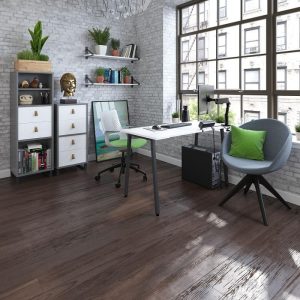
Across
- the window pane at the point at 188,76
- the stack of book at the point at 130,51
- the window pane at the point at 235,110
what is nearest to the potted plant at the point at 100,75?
the stack of book at the point at 130,51

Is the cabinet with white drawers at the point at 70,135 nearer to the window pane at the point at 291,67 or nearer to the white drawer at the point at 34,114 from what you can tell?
the white drawer at the point at 34,114

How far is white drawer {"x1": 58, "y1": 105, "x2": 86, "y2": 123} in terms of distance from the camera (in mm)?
4645

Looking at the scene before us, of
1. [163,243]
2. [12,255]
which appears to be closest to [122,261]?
[163,243]

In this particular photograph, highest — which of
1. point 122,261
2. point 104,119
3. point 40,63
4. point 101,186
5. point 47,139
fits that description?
point 40,63

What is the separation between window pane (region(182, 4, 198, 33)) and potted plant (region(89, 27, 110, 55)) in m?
1.40

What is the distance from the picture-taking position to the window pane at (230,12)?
171 inches

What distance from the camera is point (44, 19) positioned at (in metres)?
4.73

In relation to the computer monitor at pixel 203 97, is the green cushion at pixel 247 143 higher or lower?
lower

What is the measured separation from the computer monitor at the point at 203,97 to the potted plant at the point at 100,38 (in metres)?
2.37

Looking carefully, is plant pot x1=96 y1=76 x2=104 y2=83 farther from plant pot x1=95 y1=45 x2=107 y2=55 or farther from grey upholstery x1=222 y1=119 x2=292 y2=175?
grey upholstery x1=222 y1=119 x2=292 y2=175

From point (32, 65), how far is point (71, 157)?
5.09 ft

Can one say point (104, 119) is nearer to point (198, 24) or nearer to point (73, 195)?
point (73, 195)

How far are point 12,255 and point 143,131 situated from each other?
6.29ft

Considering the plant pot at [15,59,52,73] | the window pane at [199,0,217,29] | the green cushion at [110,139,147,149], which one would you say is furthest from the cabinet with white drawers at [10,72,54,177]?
the window pane at [199,0,217,29]
